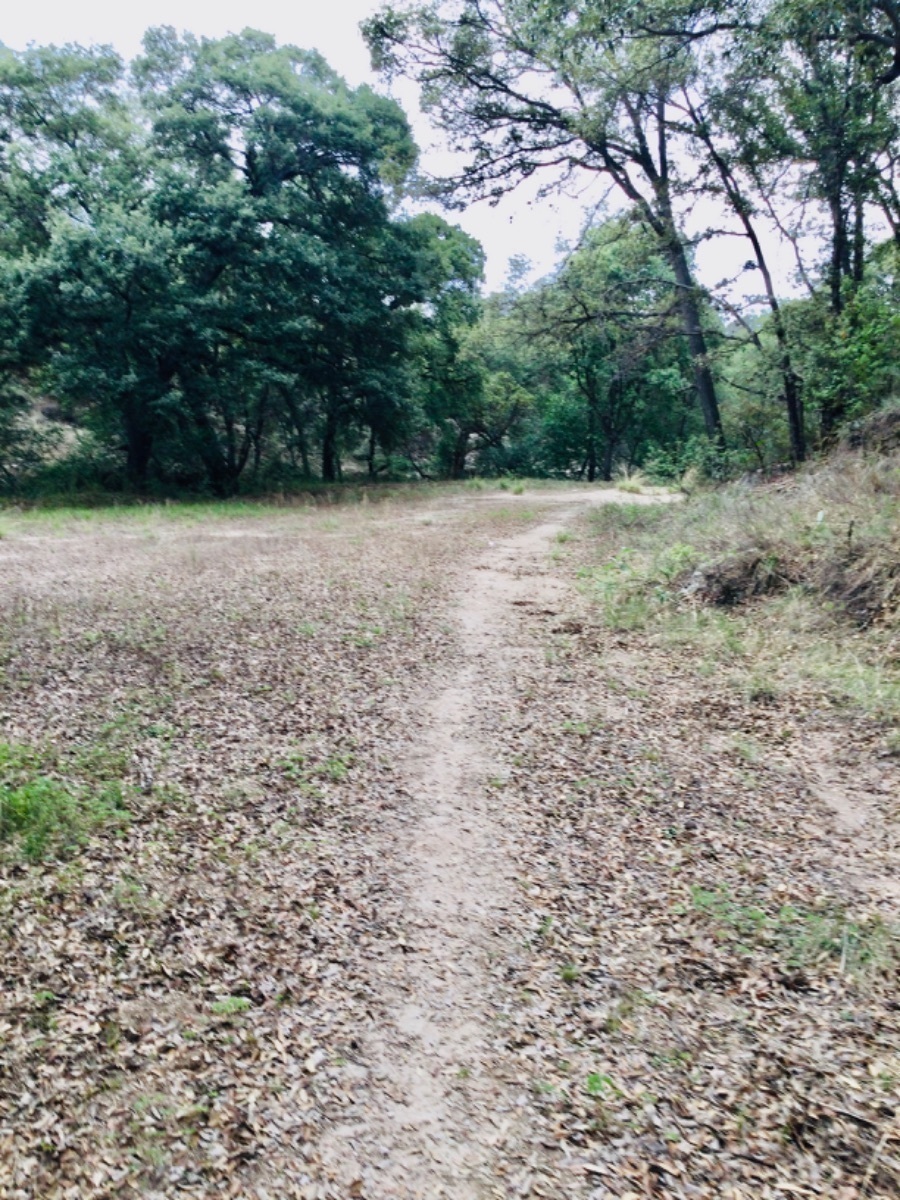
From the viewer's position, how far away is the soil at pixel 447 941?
7.12 feet

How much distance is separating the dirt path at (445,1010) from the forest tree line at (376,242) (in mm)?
9050

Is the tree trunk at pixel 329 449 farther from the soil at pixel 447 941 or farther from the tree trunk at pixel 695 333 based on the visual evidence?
the soil at pixel 447 941

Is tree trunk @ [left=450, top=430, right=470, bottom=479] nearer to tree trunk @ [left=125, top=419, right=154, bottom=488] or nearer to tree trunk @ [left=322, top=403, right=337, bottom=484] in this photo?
tree trunk @ [left=322, top=403, right=337, bottom=484]

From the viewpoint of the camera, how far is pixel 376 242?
2003 cm

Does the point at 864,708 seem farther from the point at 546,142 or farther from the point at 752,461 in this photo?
the point at 546,142

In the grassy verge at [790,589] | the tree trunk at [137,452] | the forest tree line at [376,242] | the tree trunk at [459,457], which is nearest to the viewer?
the grassy verge at [790,589]

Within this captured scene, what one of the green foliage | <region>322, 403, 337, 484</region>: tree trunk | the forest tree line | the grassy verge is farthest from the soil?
<region>322, 403, 337, 484</region>: tree trunk

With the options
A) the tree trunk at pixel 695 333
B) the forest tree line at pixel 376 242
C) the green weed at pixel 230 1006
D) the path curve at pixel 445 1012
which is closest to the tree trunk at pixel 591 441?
the forest tree line at pixel 376 242

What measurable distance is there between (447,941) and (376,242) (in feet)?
66.4

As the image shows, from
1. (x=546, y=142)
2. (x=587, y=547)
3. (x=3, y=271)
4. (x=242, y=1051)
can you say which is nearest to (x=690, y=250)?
(x=546, y=142)

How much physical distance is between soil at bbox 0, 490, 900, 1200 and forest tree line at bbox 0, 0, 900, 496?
27.1 feet

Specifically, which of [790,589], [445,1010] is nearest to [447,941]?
[445,1010]

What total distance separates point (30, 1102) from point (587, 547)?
32.9ft

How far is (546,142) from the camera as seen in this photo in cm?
1432
